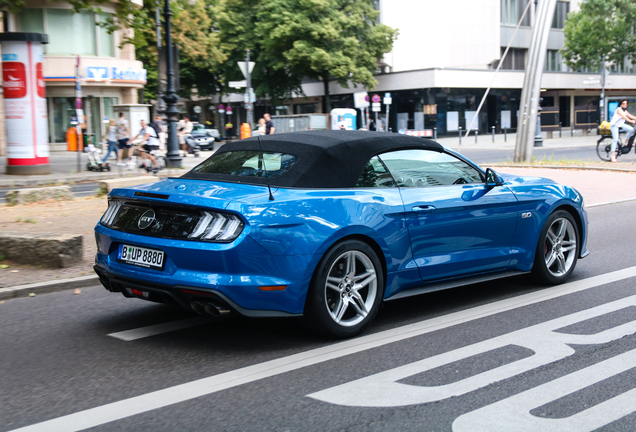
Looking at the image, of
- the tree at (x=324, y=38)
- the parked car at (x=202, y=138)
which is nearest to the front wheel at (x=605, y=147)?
the parked car at (x=202, y=138)

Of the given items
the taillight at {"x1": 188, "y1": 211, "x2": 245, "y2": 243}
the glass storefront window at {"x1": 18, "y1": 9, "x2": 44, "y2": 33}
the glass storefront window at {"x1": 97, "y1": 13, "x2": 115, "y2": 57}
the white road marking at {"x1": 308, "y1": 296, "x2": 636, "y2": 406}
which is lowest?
the white road marking at {"x1": 308, "y1": 296, "x2": 636, "y2": 406}

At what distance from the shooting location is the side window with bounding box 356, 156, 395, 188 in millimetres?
5227

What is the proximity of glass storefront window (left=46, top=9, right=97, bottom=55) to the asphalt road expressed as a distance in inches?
1222

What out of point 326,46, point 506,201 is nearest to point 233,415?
point 506,201

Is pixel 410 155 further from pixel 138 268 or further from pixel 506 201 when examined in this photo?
pixel 138 268

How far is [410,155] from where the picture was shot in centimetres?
562

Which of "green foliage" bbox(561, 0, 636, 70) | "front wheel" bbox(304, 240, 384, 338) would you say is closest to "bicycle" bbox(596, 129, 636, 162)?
"front wheel" bbox(304, 240, 384, 338)

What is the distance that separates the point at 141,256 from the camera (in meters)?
4.75

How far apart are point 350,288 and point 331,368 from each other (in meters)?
0.75

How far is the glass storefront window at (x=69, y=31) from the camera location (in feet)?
112

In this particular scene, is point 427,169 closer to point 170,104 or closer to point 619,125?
point 170,104

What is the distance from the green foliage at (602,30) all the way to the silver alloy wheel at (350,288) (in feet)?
182

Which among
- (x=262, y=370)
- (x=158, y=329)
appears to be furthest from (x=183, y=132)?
(x=262, y=370)

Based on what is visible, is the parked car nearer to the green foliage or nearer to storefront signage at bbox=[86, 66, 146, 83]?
storefront signage at bbox=[86, 66, 146, 83]
